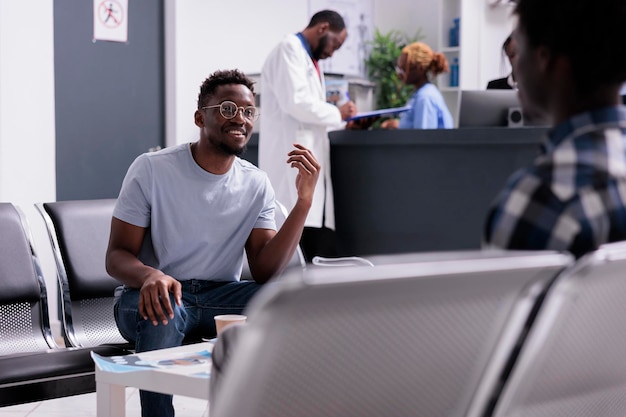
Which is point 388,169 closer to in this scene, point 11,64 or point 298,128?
point 298,128

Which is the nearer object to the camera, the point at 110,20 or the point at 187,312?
the point at 187,312

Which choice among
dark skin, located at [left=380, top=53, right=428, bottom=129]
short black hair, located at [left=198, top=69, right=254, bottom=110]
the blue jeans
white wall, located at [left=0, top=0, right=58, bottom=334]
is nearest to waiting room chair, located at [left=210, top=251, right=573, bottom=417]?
the blue jeans

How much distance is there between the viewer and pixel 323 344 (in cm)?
81

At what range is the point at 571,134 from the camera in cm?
98

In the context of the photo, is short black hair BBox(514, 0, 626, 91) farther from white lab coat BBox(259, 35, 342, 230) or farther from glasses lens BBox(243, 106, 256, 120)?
white lab coat BBox(259, 35, 342, 230)

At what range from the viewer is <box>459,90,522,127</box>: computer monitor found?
4.29 m

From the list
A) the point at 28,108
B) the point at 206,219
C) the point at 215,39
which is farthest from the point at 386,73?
the point at 206,219

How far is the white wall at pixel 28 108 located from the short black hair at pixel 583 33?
10.6ft

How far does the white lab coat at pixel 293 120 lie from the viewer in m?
4.38

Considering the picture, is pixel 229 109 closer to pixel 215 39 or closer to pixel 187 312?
pixel 187 312

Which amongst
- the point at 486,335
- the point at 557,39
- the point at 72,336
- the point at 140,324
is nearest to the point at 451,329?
the point at 486,335

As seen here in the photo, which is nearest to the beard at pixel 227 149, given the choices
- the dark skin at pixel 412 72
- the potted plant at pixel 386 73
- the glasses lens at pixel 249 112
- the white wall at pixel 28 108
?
the glasses lens at pixel 249 112

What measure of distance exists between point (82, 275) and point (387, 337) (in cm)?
189

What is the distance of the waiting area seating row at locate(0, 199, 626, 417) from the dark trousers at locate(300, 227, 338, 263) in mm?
3611
